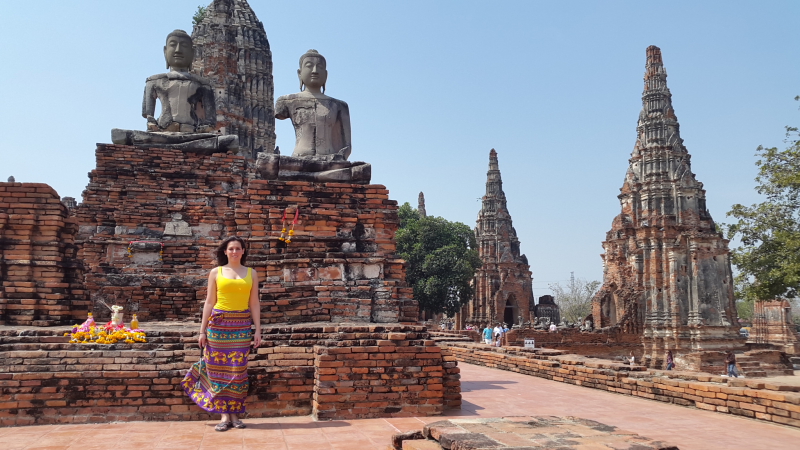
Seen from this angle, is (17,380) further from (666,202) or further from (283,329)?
(666,202)

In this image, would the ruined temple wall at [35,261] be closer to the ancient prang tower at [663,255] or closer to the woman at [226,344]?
the woman at [226,344]

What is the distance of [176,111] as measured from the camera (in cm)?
1043

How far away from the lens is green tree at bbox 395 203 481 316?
3745cm

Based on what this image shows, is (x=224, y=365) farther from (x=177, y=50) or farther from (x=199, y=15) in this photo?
(x=199, y=15)

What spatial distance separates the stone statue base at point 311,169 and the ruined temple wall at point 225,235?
0.33m

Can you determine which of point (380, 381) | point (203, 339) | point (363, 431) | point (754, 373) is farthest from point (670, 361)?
point (203, 339)

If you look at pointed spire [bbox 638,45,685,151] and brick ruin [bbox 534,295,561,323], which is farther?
brick ruin [bbox 534,295,561,323]

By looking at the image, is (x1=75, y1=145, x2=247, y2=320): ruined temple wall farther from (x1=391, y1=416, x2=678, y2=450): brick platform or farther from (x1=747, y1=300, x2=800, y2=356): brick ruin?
(x1=747, y1=300, x2=800, y2=356): brick ruin

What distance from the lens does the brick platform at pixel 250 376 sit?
5184 millimetres

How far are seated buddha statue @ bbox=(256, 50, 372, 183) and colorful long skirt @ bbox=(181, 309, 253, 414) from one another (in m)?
3.11

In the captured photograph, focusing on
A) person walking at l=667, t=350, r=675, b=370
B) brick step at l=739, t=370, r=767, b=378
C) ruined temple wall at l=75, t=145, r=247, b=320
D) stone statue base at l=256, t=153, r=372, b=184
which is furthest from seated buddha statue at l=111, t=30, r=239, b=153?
person walking at l=667, t=350, r=675, b=370

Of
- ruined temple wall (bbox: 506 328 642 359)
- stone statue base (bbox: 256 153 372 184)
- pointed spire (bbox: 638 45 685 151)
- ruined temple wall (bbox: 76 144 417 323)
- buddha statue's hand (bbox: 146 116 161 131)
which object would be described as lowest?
ruined temple wall (bbox: 506 328 642 359)

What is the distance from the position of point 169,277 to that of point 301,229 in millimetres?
2930

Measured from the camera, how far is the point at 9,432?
15.8 feet
